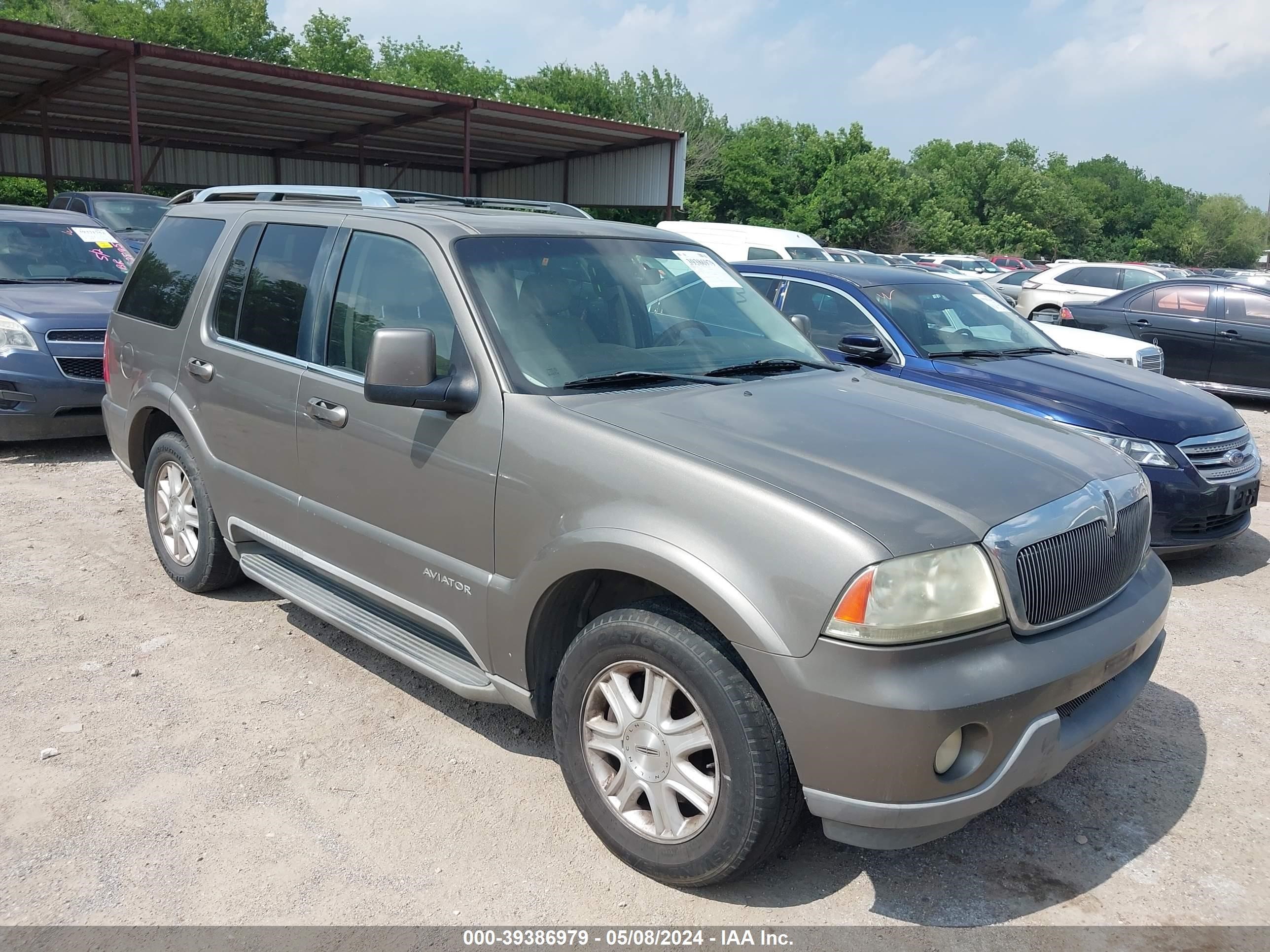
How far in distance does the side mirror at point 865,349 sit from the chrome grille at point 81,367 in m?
5.43

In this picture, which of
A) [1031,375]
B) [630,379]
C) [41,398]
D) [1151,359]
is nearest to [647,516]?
[630,379]

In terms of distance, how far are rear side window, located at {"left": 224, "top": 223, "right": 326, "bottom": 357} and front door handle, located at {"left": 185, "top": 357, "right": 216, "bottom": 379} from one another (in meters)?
0.16

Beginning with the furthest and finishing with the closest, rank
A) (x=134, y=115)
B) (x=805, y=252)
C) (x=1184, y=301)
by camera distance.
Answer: (x=805, y=252), (x=134, y=115), (x=1184, y=301)

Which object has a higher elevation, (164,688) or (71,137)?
(71,137)

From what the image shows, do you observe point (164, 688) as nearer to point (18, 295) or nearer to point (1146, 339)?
point (18, 295)

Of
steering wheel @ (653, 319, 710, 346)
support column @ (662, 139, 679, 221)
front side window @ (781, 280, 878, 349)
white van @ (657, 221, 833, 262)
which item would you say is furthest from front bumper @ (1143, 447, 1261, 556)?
support column @ (662, 139, 679, 221)

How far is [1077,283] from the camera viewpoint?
17688 millimetres

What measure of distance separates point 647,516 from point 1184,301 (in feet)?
38.8

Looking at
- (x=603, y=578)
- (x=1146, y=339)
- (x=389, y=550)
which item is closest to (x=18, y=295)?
(x=389, y=550)

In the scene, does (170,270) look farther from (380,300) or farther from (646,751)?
(646,751)

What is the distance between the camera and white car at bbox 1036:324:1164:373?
9.55m

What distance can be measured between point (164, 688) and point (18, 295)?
543cm

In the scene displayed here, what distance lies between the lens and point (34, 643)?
4441 mm

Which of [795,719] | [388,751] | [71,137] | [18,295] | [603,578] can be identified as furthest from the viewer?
[71,137]
